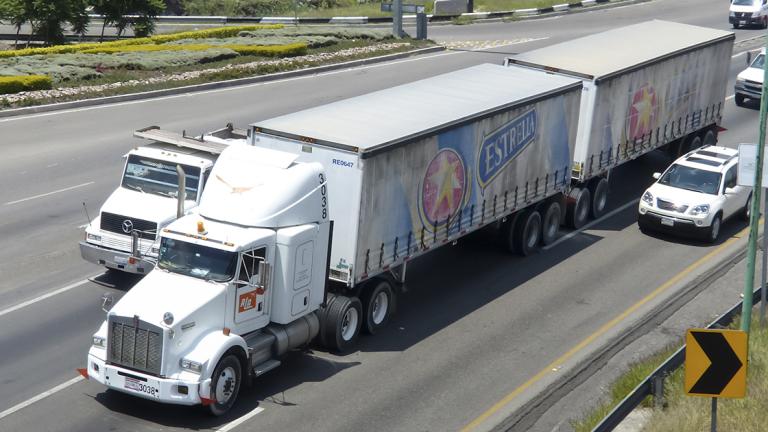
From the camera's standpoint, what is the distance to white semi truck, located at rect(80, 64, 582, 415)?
16031 mm

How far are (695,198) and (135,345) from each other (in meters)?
15.9

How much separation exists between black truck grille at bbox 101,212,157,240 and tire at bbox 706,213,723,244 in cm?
1353

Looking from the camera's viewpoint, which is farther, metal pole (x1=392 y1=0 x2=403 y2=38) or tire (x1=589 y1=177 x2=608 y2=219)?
metal pole (x1=392 y1=0 x2=403 y2=38)

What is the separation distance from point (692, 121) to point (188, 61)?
21005 mm

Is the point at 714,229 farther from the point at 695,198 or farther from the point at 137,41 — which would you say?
the point at 137,41

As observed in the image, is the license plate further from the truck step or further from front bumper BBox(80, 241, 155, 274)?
front bumper BBox(80, 241, 155, 274)

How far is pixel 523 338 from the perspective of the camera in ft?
66.7

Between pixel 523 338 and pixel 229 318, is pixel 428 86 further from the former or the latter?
pixel 229 318

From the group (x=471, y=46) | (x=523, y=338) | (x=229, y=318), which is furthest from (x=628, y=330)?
(x=471, y=46)

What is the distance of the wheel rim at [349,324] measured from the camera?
1903 cm

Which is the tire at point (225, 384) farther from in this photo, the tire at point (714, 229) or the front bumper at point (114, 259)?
the tire at point (714, 229)

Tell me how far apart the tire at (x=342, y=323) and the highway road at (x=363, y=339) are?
0.82ft

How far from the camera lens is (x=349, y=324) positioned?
62.9ft

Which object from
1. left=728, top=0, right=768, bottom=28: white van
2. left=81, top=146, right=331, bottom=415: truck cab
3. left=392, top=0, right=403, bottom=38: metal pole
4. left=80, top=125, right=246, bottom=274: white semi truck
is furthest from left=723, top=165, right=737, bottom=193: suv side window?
left=728, top=0, right=768, bottom=28: white van
